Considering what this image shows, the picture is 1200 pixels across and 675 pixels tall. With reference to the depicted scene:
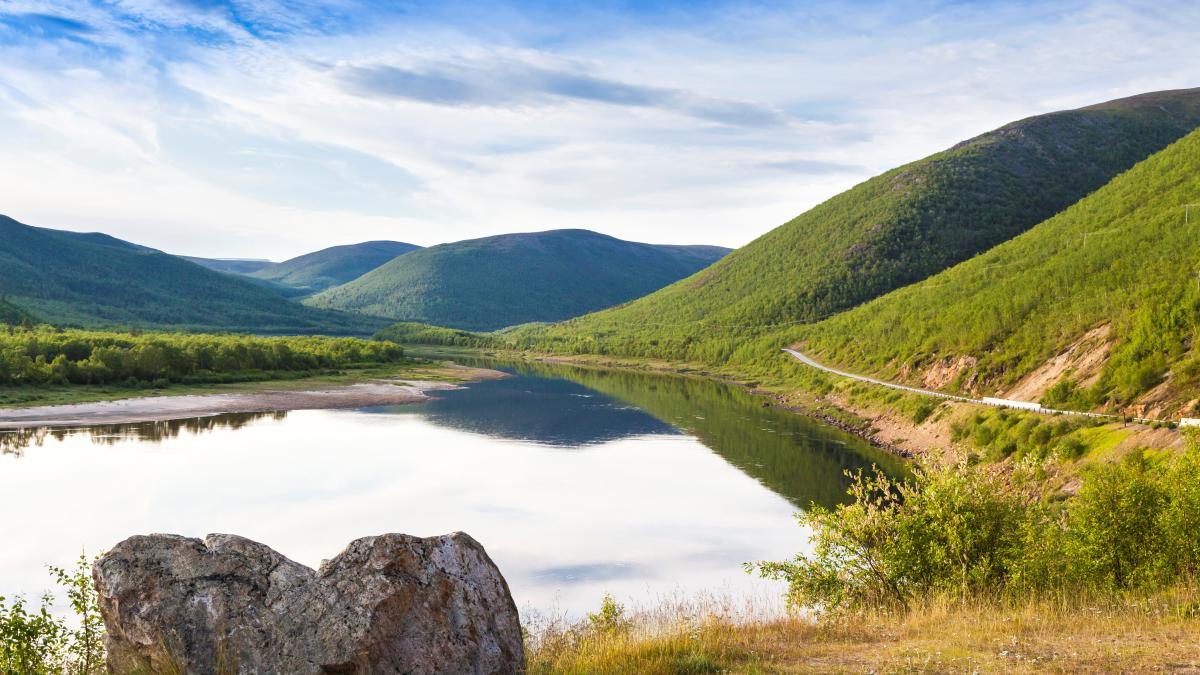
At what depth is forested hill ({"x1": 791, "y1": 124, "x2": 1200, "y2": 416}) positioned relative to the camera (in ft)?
164

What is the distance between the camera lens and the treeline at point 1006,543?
17.2 meters

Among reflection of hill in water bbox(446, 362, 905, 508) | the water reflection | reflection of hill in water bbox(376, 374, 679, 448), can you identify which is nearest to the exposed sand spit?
reflection of hill in water bbox(376, 374, 679, 448)

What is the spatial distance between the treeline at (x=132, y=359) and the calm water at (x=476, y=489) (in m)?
22.5

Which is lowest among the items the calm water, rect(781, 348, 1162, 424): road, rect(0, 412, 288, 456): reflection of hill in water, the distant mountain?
the calm water

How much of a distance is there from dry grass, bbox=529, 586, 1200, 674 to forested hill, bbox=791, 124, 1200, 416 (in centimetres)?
3454

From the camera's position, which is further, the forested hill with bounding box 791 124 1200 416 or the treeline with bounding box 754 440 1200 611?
the forested hill with bounding box 791 124 1200 416

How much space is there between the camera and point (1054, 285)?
7425cm

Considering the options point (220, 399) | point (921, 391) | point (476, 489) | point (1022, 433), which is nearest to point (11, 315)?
point (220, 399)

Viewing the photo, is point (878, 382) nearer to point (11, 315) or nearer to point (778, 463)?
point (778, 463)

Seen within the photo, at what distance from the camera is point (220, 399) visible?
86.1 m

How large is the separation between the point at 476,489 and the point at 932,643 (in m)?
37.8

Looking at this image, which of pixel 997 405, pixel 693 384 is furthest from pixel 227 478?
pixel 693 384

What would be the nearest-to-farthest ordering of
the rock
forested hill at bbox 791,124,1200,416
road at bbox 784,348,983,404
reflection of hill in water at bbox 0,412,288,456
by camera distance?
1. the rock
2. forested hill at bbox 791,124,1200,416
3. reflection of hill in water at bbox 0,412,288,456
4. road at bbox 784,348,983,404

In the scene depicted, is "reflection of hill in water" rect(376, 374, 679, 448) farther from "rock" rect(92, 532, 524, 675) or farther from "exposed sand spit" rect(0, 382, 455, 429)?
"rock" rect(92, 532, 524, 675)
